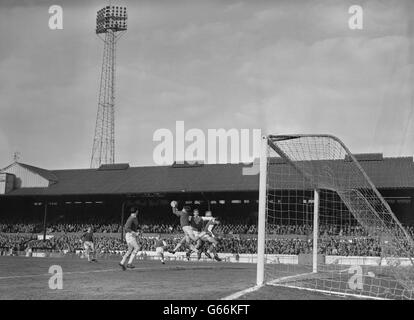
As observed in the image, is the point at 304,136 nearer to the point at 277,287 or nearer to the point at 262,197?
the point at 262,197

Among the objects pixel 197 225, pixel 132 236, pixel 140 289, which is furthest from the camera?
pixel 197 225

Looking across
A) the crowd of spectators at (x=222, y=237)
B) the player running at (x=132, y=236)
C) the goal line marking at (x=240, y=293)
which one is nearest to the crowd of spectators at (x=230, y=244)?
the crowd of spectators at (x=222, y=237)

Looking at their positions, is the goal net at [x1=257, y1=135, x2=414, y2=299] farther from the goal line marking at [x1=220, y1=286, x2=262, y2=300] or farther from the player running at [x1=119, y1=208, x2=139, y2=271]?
the player running at [x1=119, y1=208, x2=139, y2=271]

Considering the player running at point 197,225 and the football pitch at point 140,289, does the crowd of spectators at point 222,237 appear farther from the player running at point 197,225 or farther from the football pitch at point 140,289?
the football pitch at point 140,289

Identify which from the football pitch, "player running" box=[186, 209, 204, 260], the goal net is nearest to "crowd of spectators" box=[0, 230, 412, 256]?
"player running" box=[186, 209, 204, 260]

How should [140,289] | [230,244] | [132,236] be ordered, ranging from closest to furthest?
1. [140,289]
2. [132,236]
3. [230,244]

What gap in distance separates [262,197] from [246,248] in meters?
27.6

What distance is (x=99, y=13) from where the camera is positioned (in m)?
51.6

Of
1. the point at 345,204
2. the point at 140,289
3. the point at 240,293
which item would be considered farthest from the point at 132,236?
the point at 240,293

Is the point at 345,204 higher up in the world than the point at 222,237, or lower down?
higher up

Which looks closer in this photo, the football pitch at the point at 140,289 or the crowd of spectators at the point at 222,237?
the football pitch at the point at 140,289

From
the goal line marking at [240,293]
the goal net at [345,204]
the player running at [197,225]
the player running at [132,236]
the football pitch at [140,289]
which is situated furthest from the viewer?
the player running at [197,225]

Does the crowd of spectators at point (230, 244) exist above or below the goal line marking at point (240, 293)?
below

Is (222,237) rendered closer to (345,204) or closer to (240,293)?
(345,204)
